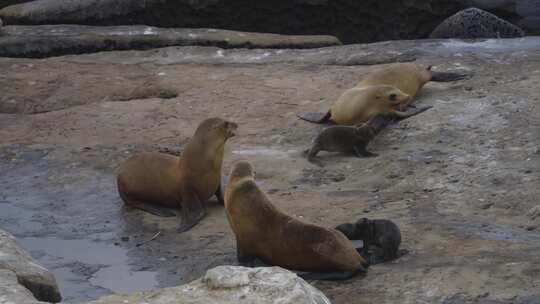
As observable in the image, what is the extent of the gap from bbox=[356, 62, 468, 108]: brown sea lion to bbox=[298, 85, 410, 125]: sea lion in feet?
1.07

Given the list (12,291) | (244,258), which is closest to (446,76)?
(244,258)

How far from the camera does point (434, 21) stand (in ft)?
47.5

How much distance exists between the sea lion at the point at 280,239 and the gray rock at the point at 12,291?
5.11 ft

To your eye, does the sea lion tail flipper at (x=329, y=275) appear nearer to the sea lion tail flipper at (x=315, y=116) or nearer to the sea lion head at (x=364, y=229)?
the sea lion head at (x=364, y=229)

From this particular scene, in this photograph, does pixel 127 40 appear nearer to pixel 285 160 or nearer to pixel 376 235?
pixel 285 160

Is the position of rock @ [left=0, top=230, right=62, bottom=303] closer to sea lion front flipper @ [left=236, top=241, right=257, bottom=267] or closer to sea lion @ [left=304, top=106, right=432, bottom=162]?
sea lion front flipper @ [left=236, top=241, right=257, bottom=267]

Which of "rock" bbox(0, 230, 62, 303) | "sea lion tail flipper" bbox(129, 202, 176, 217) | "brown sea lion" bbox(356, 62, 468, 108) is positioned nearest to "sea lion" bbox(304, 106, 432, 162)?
"brown sea lion" bbox(356, 62, 468, 108)

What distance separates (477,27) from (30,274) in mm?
8448

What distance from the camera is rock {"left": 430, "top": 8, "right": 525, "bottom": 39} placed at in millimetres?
12477

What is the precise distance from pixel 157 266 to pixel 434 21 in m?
8.83

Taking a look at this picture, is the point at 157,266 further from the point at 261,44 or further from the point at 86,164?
the point at 261,44

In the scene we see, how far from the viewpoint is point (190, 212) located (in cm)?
744

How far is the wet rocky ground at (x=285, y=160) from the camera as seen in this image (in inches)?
235

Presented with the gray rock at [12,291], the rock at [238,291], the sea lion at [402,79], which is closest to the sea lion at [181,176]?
the sea lion at [402,79]
